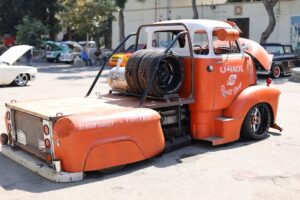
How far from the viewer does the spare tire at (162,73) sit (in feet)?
22.3

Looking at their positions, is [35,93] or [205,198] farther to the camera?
[35,93]

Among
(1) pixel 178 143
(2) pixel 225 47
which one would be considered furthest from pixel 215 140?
(2) pixel 225 47

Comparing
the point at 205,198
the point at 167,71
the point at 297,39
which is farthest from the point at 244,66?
the point at 297,39

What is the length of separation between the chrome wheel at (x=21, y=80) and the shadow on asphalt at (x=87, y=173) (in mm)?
10799

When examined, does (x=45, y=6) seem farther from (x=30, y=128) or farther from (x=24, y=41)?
(x=30, y=128)

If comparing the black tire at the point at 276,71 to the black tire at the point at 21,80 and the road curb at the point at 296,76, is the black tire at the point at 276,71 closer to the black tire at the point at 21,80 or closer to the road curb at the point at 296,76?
the road curb at the point at 296,76

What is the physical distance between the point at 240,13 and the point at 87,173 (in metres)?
27.3

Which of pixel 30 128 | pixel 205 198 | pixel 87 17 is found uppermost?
pixel 87 17

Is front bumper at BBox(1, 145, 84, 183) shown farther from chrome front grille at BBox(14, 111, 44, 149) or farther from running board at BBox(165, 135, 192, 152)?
running board at BBox(165, 135, 192, 152)

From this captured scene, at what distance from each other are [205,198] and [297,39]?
25386 millimetres

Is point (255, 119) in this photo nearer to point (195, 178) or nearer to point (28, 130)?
point (195, 178)

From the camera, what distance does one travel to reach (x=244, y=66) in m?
8.07

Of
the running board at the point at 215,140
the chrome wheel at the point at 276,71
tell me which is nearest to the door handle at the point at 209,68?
the running board at the point at 215,140

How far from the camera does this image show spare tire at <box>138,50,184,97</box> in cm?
680
